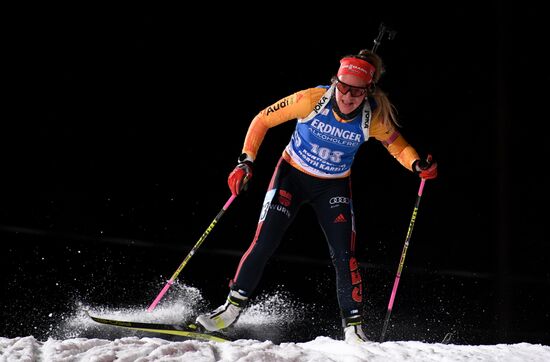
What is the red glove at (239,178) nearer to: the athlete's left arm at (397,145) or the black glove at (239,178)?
the black glove at (239,178)

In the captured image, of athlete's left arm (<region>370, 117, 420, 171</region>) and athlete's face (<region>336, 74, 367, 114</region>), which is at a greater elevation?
athlete's face (<region>336, 74, 367, 114</region>)

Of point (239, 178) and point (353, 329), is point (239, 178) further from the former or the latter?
point (353, 329)

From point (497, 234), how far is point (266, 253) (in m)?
3.22

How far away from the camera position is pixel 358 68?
311 centimetres

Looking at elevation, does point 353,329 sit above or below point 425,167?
below

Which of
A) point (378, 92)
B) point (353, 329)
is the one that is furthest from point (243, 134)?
point (353, 329)

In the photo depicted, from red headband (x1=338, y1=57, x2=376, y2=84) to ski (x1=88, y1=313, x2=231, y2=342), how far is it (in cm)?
132

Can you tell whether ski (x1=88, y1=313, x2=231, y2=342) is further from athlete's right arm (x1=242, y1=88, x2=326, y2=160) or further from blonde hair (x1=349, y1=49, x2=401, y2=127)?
blonde hair (x1=349, y1=49, x2=401, y2=127)

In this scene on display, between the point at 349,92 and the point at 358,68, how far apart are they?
11 centimetres

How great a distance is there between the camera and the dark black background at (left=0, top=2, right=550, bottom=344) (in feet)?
18.3

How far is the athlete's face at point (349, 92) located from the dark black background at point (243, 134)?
8.12 feet

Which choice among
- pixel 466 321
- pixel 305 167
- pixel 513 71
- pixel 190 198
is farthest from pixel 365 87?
pixel 190 198

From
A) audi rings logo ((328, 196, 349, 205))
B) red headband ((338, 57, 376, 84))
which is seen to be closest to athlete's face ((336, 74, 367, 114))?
red headband ((338, 57, 376, 84))

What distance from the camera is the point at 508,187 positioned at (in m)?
5.66
